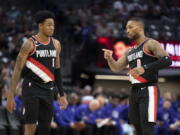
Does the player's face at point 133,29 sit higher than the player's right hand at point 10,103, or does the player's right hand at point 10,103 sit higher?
the player's face at point 133,29

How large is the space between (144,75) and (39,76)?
1465 mm

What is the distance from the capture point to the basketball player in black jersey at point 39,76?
8297 mm

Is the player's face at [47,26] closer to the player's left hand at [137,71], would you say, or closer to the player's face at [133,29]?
the player's face at [133,29]

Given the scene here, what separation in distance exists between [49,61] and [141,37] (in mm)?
1334

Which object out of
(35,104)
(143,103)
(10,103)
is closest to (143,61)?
(143,103)

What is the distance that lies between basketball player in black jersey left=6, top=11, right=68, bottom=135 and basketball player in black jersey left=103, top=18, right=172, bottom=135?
34.0 inches

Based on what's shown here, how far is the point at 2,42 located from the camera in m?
18.3

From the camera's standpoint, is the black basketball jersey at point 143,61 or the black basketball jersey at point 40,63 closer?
Answer: the black basketball jersey at point 143,61

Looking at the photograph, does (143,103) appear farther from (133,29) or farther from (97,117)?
(97,117)

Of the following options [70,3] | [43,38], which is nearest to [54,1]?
[70,3]

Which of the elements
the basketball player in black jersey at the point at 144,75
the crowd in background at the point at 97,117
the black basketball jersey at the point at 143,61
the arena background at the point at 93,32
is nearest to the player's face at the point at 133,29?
the basketball player in black jersey at the point at 144,75

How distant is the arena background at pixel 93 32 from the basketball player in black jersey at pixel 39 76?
32.1 feet

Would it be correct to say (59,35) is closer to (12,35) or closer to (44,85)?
(12,35)

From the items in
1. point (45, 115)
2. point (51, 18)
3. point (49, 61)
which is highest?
point (51, 18)
